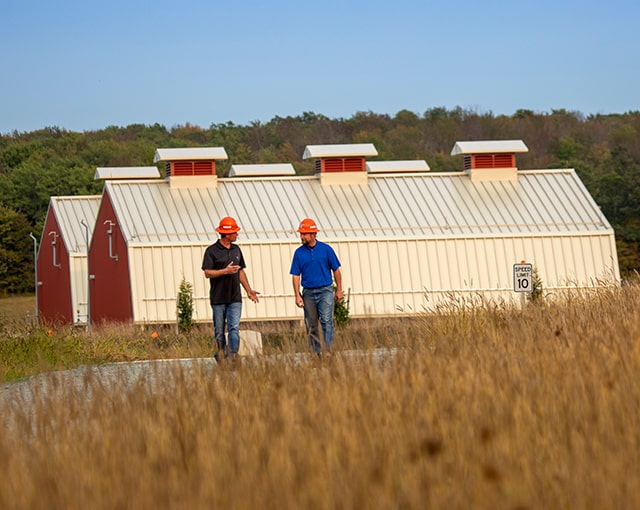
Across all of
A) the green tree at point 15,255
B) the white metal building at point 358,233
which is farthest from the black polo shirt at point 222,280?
the green tree at point 15,255

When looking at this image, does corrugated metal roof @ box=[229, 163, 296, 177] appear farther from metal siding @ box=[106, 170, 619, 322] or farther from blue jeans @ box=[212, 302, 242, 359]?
blue jeans @ box=[212, 302, 242, 359]

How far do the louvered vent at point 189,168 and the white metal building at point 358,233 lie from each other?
0.07 meters

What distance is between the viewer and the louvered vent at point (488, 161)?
4256 cm

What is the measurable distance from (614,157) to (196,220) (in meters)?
46.4

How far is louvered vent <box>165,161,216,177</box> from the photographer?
40.6 meters

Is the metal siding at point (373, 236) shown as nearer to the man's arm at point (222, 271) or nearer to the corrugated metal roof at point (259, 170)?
the corrugated metal roof at point (259, 170)

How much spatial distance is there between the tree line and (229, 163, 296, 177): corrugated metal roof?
33.1 feet

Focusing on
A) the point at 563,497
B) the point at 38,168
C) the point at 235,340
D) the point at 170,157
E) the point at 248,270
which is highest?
the point at 38,168

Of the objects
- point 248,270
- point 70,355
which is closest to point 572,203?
point 248,270

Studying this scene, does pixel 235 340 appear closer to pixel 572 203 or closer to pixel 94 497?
pixel 94 497

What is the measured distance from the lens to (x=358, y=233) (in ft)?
127

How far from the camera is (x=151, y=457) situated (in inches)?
235

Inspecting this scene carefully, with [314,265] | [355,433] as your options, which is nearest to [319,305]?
[314,265]

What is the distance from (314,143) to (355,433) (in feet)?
365
